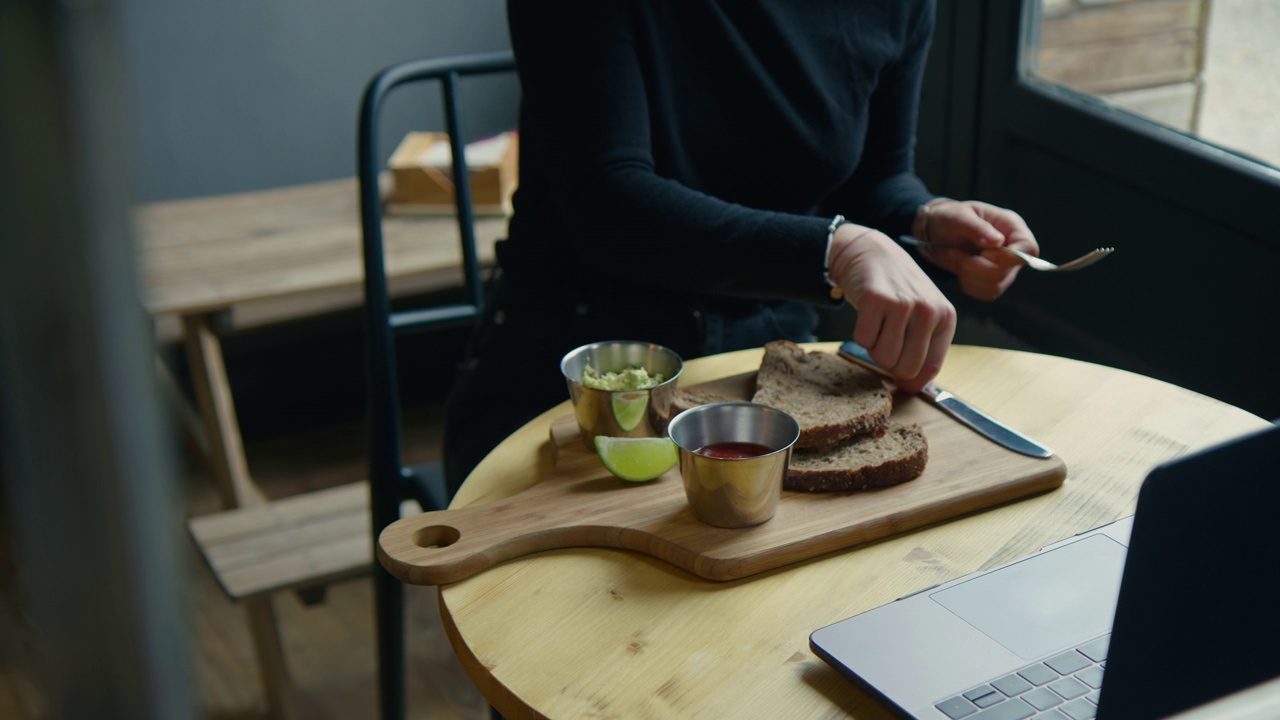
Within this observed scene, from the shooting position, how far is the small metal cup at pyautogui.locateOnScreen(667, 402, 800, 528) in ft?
2.91

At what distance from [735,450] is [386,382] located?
0.77 metres

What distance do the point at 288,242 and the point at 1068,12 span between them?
1.55 metres

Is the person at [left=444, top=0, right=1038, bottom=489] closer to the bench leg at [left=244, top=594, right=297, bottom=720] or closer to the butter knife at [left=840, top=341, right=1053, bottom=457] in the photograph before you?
the butter knife at [left=840, top=341, right=1053, bottom=457]

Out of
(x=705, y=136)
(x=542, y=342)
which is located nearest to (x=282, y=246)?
(x=542, y=342)

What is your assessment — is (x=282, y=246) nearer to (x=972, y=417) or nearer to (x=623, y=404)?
(x=623, y=404)

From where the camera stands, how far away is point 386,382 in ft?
5.23

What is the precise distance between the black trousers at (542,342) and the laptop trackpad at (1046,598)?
0.60 metres

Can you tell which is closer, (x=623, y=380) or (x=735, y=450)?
(x=735, y=450)

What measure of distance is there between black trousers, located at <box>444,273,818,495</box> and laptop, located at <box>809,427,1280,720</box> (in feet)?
2.20

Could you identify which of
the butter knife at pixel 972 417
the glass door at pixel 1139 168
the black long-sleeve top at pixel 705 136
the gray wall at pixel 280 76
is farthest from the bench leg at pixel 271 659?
the glass door at pixel 1139 168

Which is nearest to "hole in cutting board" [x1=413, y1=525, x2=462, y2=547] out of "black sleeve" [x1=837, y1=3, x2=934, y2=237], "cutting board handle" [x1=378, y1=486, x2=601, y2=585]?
"cutting board handle" [x1=378, y1=486, x2=601, y2=585]

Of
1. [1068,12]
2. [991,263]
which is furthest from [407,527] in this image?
[1068,12]

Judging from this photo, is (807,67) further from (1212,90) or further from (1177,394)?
(1212,90)

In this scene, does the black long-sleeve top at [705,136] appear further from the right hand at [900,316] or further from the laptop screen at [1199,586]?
the laptop screen at [1199,586]
